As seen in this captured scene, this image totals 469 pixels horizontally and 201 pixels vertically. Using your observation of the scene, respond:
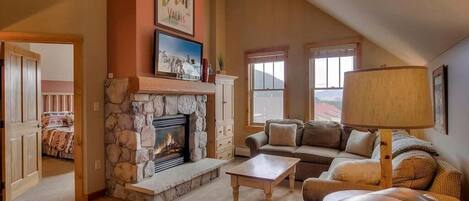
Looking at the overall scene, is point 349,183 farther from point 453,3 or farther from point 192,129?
point 192,129

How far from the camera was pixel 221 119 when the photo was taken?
17.3ft

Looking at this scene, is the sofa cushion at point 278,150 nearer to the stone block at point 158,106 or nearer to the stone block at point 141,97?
the stone block at point 158,106

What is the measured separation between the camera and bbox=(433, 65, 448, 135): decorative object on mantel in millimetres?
2617

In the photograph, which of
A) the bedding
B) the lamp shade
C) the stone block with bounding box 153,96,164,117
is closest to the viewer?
the lamp shade

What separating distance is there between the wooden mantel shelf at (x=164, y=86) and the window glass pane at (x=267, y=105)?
1900mm

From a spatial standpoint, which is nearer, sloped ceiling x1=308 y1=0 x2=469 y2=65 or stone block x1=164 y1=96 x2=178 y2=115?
sloped ceiling x1=308 y1=0 x2=469 y2=65

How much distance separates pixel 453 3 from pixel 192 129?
11.7 feet

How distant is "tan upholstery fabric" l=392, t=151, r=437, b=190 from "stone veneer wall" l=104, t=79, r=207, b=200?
2.71 m

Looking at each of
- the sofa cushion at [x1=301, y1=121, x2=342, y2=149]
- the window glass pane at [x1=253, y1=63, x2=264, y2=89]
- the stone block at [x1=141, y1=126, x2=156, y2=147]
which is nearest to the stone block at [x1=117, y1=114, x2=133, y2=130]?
the stone block at [x1=141, y1=126, x2=156, y2=147]

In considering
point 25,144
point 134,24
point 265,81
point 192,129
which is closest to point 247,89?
point 265,81

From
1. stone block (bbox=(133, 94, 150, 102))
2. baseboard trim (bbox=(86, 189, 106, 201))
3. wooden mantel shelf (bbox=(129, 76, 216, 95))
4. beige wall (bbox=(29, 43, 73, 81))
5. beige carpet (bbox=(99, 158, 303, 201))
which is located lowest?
beige carpet (bbox=(99, 158, 303, 201))

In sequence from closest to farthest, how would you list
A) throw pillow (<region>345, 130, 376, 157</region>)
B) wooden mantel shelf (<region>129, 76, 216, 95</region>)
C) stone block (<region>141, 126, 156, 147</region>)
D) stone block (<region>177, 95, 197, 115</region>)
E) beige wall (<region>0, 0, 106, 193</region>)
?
1. beige wall (<region>0, 0, 106, 193</region>)
2. wooden mantel shelf (<region>129, 76, 216, 95</region>)
3. stone block (<region>141, 126, 156, 147</region>)
4. throw pillow (<region>345, 130, 376, 157</region>)
5. stone block (<region>177, 95, 197, 115</region>)

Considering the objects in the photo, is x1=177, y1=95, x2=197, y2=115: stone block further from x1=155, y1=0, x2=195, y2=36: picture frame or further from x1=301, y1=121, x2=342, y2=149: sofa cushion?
x1=301, y1=121, x2=342, y2=149: sofa cushion

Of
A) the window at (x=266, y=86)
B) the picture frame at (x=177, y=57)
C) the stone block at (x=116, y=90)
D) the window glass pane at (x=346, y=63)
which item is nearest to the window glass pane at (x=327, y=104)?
the window glass pane at (x=346, y=63)
